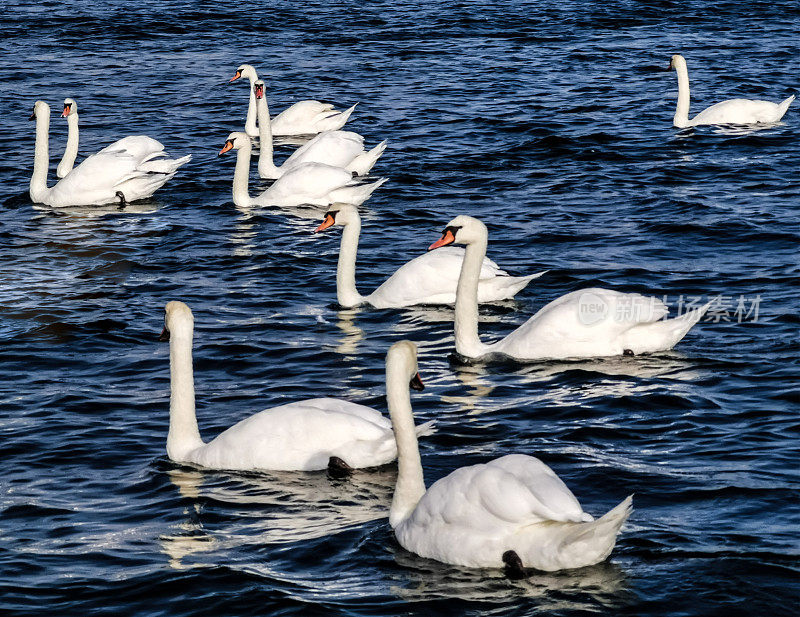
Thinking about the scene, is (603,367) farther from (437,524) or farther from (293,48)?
(293,48)

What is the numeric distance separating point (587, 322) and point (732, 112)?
11277 mm

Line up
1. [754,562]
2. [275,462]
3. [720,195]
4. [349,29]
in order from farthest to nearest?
[349,29] < [720,195] < [275,462] < [754,562]

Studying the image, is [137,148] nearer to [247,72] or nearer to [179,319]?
[247,72]

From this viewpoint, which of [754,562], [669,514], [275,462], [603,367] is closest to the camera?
[754,562]

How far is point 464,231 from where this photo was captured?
12.8 metres

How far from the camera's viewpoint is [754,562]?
7.96 meters

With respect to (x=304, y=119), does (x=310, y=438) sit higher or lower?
lower

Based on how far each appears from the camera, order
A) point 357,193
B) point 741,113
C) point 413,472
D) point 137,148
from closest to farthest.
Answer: point 413,472 < point 357,193 < point 137,148 < point 741,113

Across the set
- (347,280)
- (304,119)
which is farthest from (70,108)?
(347,280)

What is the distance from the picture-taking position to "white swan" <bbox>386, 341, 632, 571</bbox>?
24.6 ft

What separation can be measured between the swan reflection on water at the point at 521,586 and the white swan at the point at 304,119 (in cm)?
1576

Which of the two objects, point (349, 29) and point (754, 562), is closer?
point (754, 562)

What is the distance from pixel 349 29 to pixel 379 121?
9673 mm

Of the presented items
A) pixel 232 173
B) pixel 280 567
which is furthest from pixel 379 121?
pixel 280 567
